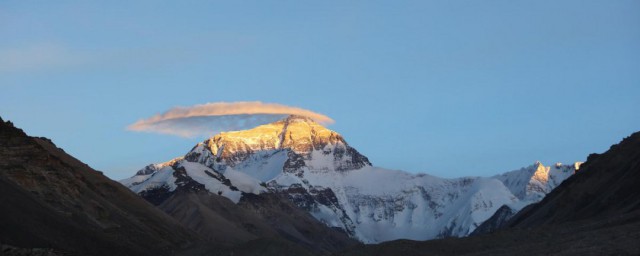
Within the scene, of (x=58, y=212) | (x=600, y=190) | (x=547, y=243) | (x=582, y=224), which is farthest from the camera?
(x=600, y=190)

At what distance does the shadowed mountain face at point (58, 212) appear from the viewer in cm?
12288

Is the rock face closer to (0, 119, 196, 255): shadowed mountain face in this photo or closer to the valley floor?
the valley floor

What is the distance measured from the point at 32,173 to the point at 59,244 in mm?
47054

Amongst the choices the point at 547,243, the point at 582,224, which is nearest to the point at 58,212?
the point at 582,224

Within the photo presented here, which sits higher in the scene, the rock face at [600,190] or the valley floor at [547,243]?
the rock face at [600,190]

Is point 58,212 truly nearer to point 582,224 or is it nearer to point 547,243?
point 582,224

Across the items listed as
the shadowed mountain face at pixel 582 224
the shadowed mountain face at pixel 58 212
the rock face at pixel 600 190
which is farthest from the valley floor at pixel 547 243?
the shadowed mountain face at pixel 58 212

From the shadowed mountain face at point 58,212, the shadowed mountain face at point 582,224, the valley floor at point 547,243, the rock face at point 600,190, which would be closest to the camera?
the valley floor at point 547,243

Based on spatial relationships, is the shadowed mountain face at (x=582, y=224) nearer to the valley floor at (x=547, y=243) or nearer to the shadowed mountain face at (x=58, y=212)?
the valley floor at (x=547, y=243)

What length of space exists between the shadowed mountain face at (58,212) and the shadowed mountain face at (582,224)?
4302 centimetres

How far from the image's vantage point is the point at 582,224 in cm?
9738

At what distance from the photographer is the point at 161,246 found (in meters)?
172

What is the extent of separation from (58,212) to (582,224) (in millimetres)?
79227

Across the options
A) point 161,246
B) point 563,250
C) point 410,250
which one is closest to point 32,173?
point 161,246
